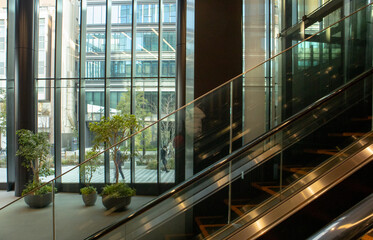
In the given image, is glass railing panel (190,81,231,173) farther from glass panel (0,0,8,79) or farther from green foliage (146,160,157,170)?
glass panel (0,0,8,79)

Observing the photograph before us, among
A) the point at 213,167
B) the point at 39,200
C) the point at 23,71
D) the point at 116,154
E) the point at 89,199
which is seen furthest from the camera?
the point at 23,71

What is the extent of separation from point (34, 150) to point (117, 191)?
4921mm

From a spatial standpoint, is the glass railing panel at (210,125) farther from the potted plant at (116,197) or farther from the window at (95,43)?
the window at (95,43)

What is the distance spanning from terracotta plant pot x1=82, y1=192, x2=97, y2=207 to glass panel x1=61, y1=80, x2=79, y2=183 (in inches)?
224

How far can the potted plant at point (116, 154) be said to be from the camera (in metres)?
3.74

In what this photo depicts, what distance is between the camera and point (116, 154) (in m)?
6.09

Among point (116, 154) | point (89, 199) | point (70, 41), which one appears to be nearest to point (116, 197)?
point (89, 199)

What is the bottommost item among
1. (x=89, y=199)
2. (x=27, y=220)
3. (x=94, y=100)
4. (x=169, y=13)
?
(x=27, y=220)

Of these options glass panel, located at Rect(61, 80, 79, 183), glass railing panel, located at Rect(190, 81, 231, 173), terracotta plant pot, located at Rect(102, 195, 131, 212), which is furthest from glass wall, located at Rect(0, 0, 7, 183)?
glass railing panel, located at Rect(190, 81, 231, 173)

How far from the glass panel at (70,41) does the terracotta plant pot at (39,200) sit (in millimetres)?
6461

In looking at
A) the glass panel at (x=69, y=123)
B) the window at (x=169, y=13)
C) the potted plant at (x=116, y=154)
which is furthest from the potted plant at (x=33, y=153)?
the window at (x=169, y=13)

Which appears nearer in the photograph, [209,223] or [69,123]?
[209,223]

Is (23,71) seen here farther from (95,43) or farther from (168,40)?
(168,40)

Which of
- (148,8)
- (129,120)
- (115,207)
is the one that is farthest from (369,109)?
(148,8)
